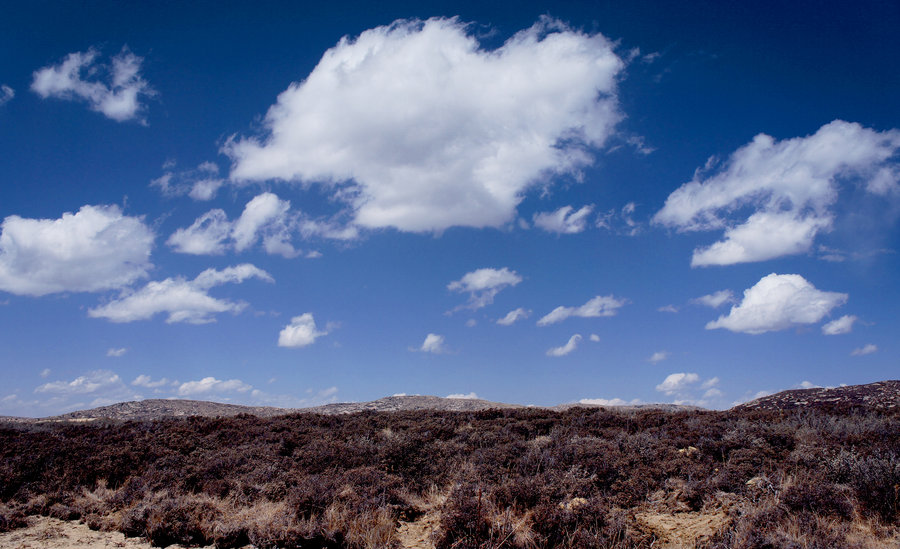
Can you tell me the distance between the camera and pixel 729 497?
29.3 feet

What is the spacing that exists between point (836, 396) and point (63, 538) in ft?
119

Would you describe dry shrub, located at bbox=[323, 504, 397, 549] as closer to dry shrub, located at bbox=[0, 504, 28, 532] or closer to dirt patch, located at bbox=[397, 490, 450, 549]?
dirt patch, located at bbox=[397, 490, 450, 549]

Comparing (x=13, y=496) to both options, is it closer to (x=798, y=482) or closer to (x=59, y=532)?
(x=59, y=532)

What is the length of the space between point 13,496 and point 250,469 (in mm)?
5361

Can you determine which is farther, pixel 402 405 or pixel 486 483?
pixel 402 405

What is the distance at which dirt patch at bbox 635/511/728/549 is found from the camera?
25.1ft

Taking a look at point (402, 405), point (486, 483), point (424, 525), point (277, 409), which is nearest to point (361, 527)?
point (424, 525)

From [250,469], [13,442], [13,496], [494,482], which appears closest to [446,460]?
[494,482]

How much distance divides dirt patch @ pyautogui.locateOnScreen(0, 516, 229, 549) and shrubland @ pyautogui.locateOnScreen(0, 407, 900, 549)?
0.24 meters

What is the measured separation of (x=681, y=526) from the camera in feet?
27.4

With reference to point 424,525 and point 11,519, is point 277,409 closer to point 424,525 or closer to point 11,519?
point 11,519

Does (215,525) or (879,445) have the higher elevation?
(879,445)

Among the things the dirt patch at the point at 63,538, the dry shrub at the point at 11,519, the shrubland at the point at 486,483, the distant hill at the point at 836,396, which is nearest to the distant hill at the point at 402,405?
the distant hill at the point at 836,396

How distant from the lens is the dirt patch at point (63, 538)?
8.88m
